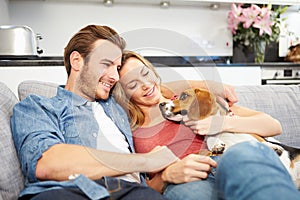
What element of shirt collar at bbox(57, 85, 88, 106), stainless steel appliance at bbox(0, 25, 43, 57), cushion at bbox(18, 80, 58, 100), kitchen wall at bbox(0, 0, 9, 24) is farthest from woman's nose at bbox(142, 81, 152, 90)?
kitchen wall at bbox(0, 0, 9, 24)

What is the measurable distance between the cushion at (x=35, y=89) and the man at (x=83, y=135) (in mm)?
174

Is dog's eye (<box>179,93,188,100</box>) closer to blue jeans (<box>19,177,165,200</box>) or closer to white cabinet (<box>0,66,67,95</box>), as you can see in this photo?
blue jeans (<box>19,177,165,200</box>)

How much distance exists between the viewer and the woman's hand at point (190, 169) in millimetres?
1026

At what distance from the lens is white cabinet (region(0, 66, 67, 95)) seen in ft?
6.58

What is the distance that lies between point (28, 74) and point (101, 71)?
1013 millimetres

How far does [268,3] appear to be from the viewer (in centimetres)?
330

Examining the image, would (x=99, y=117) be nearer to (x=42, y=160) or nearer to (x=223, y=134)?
(x=42, y=160)

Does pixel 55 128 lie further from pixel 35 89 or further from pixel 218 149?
pixel 218 149

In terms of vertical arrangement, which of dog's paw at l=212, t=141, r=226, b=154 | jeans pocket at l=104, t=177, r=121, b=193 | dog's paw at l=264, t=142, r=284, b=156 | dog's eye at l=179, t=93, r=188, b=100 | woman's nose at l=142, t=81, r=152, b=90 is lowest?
dog's paw at l=264, t=142, r=284, b=156

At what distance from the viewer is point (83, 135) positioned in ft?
3.78

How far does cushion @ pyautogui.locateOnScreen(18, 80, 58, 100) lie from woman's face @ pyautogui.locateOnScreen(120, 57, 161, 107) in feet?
1.20

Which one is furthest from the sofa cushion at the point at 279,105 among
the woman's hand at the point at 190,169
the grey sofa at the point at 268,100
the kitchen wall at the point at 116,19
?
the kitchen wall at the point at 116,19

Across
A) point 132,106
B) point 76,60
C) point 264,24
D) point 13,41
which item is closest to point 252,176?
point 132,106

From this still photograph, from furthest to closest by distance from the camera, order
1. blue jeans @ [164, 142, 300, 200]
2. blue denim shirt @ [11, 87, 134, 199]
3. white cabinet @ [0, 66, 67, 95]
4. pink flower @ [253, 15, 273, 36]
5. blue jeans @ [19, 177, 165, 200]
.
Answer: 1. pink flower @ [253, 15, 273, 36]
2. white cabinet @ [0, 66, 67, 95]
3. blue denim shirt @ [11, 87, 134, 199]
4. blue jeans @ [19, 177, 165, 200]
5. blue jeans @ [164, 142, 300, 200]
